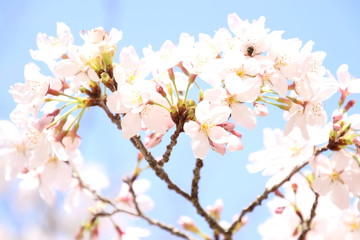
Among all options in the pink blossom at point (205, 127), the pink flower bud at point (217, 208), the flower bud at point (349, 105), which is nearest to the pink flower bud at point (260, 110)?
the pink blossom at point (205, 127)

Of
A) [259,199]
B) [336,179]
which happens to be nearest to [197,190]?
[259,199]

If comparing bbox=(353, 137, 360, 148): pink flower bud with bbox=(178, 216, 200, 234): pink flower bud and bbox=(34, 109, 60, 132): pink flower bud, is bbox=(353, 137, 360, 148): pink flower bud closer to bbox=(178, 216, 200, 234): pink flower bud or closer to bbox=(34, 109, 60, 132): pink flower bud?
bbox=(178, 216, 200, 234): pink flower bud

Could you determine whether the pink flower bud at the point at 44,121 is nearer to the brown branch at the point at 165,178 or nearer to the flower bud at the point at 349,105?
the brown branch at the point at 165,178

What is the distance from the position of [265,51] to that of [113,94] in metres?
0.57

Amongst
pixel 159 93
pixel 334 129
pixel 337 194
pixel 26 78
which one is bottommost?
pixel 337 194

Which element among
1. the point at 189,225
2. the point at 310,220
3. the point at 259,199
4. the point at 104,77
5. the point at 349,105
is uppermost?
the point at 104,77

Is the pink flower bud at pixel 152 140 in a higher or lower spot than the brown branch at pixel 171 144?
higher

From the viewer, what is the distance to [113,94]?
1598mm

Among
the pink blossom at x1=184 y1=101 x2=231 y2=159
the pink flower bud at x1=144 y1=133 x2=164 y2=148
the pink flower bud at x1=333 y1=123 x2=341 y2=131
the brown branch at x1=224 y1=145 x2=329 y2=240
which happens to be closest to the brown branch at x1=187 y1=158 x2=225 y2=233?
the brown branch at x1=224 y1=145 x2=329 y2=240

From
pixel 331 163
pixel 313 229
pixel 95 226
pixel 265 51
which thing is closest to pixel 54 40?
pixel 265 51

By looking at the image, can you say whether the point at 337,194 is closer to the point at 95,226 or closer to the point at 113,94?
the point at 113,94

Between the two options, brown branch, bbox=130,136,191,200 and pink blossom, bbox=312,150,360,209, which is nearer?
brown branch, bbox=130,136,191,200

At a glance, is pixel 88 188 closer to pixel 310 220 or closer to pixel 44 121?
pixel 44 121

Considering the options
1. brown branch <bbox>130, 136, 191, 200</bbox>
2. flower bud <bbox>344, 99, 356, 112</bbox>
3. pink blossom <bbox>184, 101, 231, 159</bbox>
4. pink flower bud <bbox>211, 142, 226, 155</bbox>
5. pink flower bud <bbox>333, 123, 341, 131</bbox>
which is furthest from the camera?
flower bud <bbox>344, 99, 356, 112</bbox>
